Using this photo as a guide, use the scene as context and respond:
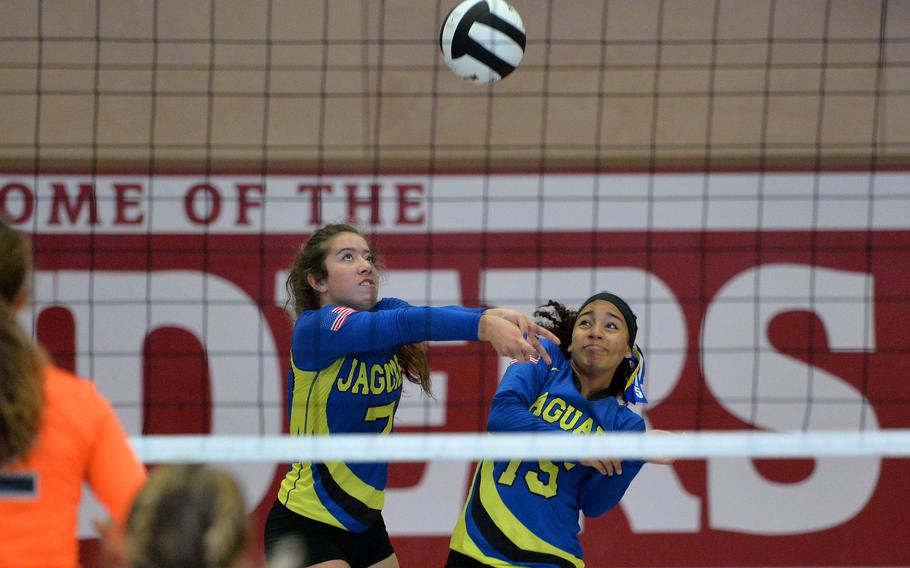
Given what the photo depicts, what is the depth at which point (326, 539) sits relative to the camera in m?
3.69

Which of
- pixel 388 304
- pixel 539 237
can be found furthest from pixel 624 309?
pixel 539 237

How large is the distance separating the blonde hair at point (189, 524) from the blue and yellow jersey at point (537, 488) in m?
1.86

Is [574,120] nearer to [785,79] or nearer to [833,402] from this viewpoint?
[785,79]

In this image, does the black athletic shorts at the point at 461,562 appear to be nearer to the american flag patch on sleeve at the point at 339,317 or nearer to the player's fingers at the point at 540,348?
the player's fingers at the point at 540,348

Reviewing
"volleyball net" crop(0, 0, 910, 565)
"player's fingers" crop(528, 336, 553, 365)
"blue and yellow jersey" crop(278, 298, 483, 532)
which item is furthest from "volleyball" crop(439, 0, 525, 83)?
"volleyball net" crop(0, 0, 910, 565)

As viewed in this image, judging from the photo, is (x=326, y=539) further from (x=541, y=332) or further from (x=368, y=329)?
(x=541, y=332)

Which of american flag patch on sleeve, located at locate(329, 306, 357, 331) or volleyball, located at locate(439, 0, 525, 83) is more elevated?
volleyball, located at locate(439, 0, 525, 83)

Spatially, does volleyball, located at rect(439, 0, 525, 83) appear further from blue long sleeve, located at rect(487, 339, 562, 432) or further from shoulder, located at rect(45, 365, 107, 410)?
shoulder, located at rect(45, 365, 107, 410)

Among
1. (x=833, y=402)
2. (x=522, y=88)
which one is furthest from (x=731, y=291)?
(x=522, y=88)

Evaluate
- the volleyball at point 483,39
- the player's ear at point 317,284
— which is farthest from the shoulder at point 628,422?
the volleyball at point 483,39

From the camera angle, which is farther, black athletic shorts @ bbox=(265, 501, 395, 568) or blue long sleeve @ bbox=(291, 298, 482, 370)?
black athletic shorts @ bbox=(265, 501, 395, 568)

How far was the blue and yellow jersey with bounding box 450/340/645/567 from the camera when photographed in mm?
3373

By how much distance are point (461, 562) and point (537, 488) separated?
13.8 inches

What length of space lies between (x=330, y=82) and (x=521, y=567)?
336cm
